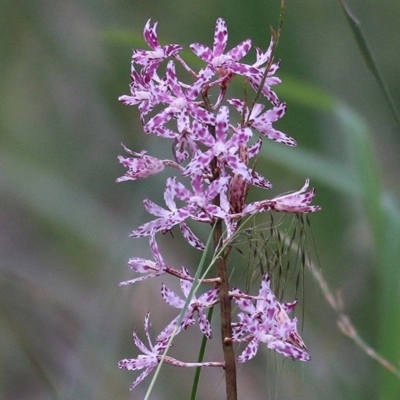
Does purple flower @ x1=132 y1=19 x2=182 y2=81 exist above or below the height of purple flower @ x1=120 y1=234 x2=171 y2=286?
above

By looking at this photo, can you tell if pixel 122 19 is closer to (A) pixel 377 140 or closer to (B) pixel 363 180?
(A) pixel 377 140

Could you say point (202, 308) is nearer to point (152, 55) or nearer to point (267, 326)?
point (267, 326)

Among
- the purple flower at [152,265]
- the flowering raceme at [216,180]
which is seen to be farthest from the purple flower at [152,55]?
the purple flower at [152,265]

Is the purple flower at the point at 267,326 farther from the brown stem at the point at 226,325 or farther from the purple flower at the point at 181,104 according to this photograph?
the purple flower at the point at 181,104

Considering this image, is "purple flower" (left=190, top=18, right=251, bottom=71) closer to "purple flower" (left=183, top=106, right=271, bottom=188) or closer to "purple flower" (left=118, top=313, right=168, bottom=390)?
"purple flower" (left=183, top=106, right=271, bottom=188)

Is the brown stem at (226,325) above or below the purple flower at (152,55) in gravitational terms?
below

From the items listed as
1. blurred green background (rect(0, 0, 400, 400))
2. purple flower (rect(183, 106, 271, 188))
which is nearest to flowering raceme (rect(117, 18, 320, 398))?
purple flower (rect(183, 106, 271, 188))
